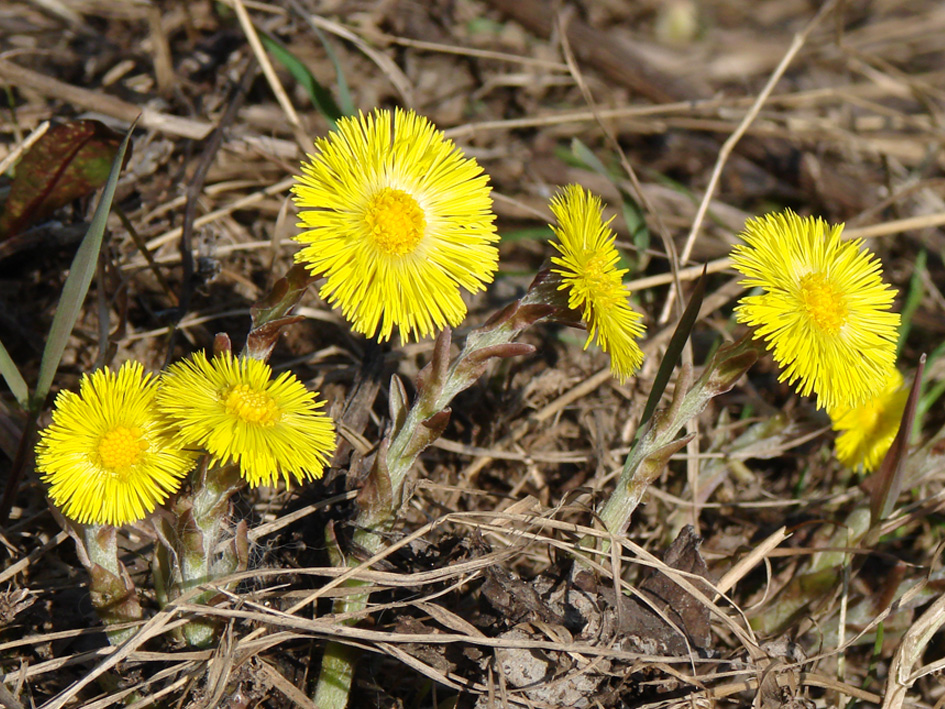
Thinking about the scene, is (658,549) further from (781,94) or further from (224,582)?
(781,94)

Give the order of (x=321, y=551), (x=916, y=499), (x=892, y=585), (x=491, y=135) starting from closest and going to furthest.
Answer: (x=321, y=551)
(x=892, y=585)
(x=916, y=499)
(x=491, y=135)

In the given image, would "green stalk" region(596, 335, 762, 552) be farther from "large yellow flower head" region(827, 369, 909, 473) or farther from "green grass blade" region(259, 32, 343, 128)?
"green grass blade" region(259, 32, 343, 128)

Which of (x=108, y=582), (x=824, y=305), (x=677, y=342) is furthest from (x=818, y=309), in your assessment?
(x=108, y=582)

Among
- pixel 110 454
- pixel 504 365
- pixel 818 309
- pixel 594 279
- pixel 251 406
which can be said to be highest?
pixel 504 365

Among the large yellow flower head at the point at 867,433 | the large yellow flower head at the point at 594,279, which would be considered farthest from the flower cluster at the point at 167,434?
the large yellow flower head at the point at 867,433

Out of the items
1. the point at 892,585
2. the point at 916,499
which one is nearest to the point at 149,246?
the point at 892,585

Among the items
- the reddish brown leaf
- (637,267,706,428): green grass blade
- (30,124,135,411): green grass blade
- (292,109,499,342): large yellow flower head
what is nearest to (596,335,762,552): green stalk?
(637,267,706,428): green grass blade

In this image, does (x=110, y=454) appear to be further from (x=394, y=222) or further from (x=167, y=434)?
(x=394, y=222)

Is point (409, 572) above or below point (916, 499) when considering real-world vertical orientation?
below
